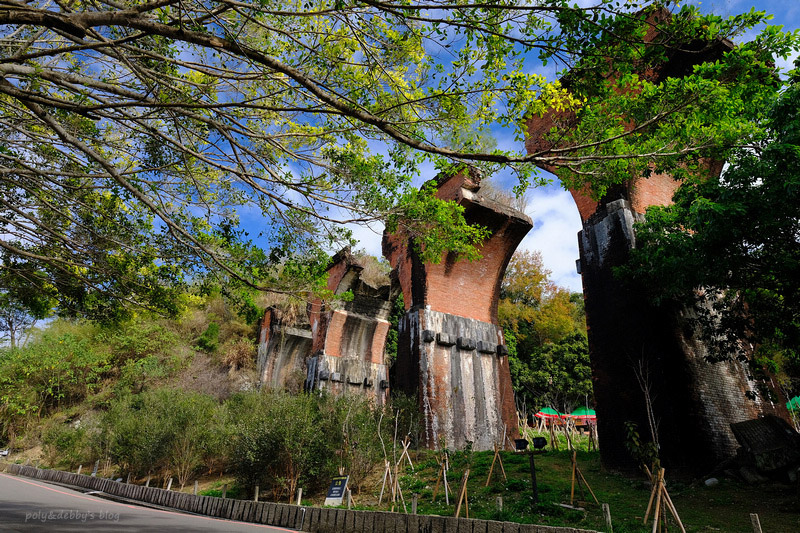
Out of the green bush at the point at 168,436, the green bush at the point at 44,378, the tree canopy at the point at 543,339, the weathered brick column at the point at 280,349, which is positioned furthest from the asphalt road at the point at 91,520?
the tree canopy at the point at 543,339

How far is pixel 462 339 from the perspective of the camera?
13789mm

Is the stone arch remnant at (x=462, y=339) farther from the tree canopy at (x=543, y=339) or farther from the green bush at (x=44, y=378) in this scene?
the green bush at (x=44, y=378)

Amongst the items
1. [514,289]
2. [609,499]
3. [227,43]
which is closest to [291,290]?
[227,43]

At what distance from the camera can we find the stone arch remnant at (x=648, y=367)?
28.9ft

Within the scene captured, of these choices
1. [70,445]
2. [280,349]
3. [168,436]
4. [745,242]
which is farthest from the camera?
→ [280,349]

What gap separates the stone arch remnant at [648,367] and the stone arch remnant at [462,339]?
11.9 feet

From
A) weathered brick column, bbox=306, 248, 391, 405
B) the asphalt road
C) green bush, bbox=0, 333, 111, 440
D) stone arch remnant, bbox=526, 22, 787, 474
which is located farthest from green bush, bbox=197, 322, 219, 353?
stone arch remnant, bbox=526, 22, 787, 474

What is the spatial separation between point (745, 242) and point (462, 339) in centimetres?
772

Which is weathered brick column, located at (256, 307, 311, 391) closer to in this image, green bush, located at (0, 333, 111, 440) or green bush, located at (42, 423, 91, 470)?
green bush, located at (42, 423, 91, 470)

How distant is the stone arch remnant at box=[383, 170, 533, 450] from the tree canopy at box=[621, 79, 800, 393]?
545 centimetres

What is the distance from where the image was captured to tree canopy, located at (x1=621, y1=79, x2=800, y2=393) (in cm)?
630

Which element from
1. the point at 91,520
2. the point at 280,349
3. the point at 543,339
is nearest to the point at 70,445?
the point at 280,349

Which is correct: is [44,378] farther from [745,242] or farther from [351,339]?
[745,242]

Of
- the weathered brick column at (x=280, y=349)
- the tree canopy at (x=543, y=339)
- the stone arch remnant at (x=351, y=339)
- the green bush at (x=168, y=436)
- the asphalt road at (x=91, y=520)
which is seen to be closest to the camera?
the asphalt road at (x=91, y=520)
